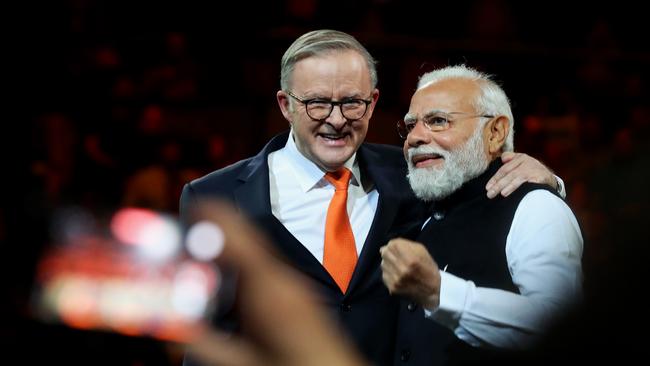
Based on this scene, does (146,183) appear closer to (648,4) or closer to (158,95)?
(158,95)

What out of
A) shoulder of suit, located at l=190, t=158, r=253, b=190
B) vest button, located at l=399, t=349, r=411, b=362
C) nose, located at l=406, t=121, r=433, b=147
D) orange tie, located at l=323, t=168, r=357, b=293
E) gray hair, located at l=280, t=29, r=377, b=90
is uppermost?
gray hair, located at l=280, t=29, r=377, b=90

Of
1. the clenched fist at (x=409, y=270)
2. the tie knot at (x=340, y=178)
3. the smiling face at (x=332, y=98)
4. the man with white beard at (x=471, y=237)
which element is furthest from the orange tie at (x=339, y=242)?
the clenched fist at (x=409, y=270)

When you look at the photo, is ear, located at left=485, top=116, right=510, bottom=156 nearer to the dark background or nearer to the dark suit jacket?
the dark suit jacket

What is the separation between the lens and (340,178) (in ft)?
10.4

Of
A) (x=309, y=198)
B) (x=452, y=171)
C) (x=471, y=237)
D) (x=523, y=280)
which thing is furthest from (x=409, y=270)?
(x=309, y=198)

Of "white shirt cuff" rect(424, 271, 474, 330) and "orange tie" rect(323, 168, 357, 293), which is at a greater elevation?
"orange tie" rect(323, 168, 357, 293)

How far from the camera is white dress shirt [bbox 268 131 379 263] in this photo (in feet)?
10.0

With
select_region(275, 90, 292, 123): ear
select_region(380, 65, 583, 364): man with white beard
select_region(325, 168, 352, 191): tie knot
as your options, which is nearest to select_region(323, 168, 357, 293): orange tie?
select_region(325, 168, 352, 191): tie knot

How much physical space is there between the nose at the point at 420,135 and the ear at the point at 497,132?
18cm

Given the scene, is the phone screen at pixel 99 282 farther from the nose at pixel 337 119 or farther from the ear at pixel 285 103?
the nose at pixel 337 119

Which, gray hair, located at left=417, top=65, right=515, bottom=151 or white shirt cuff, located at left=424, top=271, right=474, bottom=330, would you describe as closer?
white shirt cuff, located at left=424, top=271, right=474, bottom=330

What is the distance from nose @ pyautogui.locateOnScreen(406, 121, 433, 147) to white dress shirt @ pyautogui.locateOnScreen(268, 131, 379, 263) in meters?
0.31

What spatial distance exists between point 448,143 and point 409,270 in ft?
2.70

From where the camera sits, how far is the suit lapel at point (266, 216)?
2920 mm
